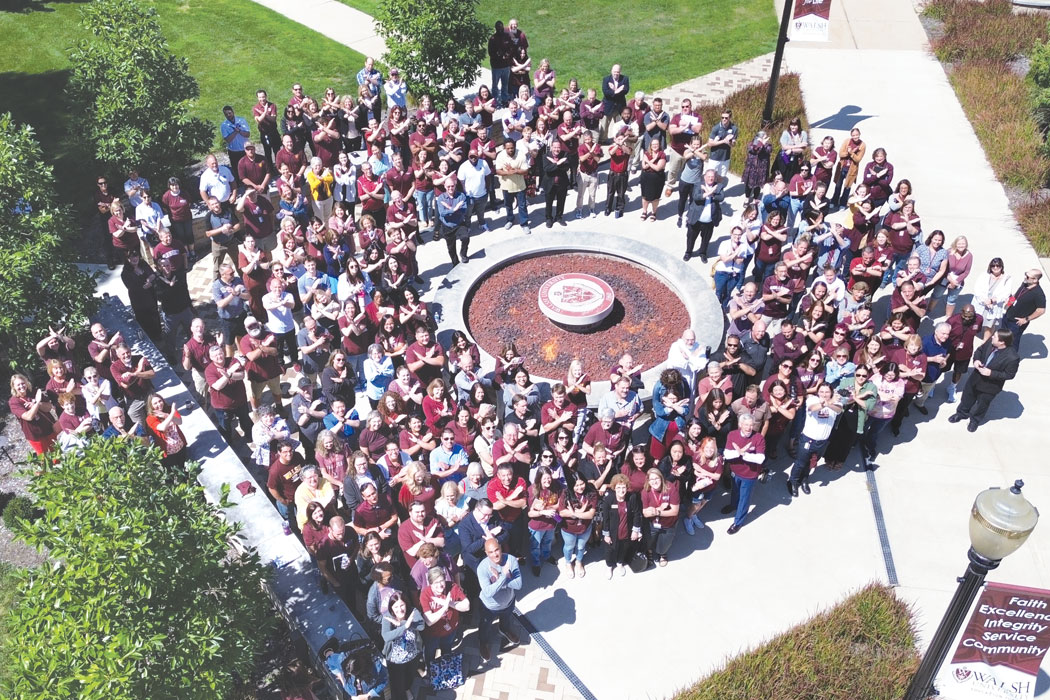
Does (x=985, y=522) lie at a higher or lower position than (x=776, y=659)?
higher

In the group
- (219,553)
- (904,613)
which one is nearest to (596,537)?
(904,613)

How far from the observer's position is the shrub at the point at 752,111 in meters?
19.8

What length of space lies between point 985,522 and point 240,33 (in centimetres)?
2278

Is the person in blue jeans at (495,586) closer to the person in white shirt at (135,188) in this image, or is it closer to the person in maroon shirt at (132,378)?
the person in maroon shirt at (132,378)

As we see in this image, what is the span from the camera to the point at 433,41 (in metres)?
17.7

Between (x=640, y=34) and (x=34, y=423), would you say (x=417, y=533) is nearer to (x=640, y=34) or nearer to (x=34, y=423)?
(x=34, y=423)

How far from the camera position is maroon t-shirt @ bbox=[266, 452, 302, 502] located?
1056 cm

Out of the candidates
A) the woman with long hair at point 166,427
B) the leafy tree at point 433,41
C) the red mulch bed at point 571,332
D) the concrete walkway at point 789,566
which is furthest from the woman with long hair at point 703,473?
the leafy tree at point 433,41

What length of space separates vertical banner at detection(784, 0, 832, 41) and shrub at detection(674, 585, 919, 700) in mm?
11973

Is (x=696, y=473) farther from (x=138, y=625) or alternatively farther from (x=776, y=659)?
(x=138, y=625)

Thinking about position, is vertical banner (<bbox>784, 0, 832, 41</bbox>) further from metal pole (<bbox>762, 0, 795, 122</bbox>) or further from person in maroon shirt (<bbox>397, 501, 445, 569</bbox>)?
person in maroon shirt (<bbox>397, 501, 445, 569</bbox>)

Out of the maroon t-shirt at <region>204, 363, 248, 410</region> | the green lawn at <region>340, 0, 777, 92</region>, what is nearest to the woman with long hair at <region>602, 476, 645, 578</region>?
the maroon t-shirt at <region>204, 363, 248, 410</region>

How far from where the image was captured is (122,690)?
7.40 metres

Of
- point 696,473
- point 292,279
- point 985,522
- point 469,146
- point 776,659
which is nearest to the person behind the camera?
point 985,522
